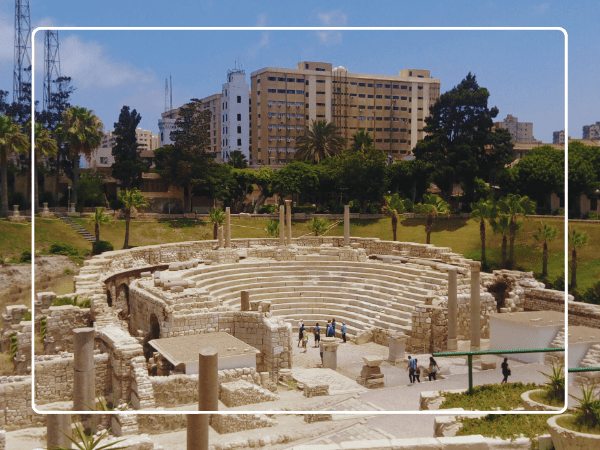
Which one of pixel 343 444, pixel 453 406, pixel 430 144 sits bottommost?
pixel 453 406

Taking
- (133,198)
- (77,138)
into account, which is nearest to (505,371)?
(77,138)

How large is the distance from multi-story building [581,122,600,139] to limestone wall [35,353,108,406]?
48.7ft

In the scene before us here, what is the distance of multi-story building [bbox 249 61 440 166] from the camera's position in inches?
332

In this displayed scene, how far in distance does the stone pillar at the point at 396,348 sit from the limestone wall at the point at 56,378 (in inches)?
468

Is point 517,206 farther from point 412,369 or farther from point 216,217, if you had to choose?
point 216,217

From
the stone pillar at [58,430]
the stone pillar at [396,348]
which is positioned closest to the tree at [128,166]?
the stone pillar at [396,348]

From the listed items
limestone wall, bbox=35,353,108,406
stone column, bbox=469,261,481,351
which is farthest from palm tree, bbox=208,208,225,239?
stone column, bbox=469,261,481,351

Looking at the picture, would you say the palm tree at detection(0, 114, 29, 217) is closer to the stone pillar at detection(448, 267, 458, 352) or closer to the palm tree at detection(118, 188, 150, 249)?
the palm tree at detection(118, 188, 150, 249)

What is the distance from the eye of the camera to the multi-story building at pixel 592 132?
8.51 m

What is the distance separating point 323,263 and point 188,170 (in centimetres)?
1069

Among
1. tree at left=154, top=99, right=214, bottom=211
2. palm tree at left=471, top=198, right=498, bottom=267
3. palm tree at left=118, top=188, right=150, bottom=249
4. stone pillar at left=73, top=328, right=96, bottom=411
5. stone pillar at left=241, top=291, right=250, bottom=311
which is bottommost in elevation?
stone pillar at left=241, top=291, right=250, bottom=311

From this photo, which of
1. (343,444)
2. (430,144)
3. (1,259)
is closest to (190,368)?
(430,144)

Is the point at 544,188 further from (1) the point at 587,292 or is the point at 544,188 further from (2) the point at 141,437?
(2) the point at 141,437

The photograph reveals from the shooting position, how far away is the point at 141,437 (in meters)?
12.2
